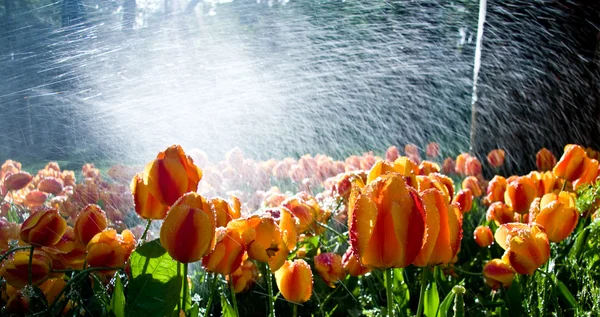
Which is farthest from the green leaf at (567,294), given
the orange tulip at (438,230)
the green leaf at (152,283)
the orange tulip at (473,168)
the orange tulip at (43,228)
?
the orange tulip at (473,168)

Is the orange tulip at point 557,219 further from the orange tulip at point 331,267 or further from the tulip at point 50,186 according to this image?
the tulip at point 50,186

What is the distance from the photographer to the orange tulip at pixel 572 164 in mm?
1576

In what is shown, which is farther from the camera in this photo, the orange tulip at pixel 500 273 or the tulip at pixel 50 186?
the tulip at pixel 50 186

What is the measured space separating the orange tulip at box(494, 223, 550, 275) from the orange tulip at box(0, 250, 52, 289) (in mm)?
659

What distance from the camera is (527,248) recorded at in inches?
39.1

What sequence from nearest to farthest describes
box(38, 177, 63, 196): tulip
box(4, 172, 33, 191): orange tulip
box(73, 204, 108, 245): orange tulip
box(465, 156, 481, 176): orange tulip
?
1. box(73, 204, 108, 245): orange tulip
2. box(4, 172, 33, 191): orange tulip
3. box(38, 177, 63, 196): tulip
4. box(465, 156, 481, 176): orange tulip

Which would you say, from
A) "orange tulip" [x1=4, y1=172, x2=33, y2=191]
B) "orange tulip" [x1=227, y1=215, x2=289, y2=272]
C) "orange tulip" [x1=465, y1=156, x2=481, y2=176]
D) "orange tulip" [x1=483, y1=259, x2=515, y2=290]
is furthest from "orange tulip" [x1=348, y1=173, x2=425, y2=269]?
"orange tulip" [x1=465, y1=156, x2=481, y2=176]

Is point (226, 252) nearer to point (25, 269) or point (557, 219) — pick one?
point (25, 269)

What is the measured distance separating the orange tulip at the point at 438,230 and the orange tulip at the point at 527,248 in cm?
23

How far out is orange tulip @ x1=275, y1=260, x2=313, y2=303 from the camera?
0.94 metres

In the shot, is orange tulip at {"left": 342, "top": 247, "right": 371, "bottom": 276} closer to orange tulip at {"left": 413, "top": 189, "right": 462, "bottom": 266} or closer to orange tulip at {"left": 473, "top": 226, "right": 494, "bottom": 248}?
orange tulip at {"left": 413, "top": 189, "right": 462, "bottom": 266}

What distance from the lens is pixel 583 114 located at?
345 cm

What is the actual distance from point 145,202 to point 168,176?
0.07m

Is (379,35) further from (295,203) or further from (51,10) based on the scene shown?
(295,203)
